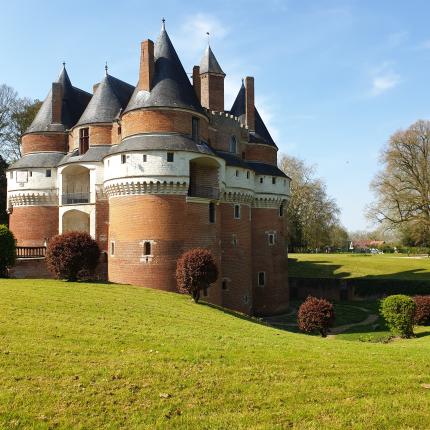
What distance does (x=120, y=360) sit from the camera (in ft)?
35.2

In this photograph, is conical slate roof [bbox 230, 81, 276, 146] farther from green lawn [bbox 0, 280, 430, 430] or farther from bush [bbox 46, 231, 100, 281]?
green lawn [bbox 0, 280, 430, 430]

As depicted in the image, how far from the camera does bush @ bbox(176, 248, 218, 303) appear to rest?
2375 centimetres

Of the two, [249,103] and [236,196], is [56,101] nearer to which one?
[249,103]

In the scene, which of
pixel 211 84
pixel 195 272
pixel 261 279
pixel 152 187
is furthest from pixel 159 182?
pixel 261 279

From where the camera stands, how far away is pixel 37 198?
34750 mm

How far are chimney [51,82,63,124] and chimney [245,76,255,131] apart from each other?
13.9m

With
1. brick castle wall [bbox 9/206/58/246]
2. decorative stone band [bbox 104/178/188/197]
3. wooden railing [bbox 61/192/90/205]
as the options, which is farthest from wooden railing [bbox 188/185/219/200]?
brick castle wall [bbox 9/206/58/246]

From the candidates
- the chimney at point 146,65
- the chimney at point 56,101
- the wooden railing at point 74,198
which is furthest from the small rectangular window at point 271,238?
the chimney at point 56,101

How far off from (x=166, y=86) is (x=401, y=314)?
17.7 metres

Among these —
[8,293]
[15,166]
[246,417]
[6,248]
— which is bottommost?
[246,417]

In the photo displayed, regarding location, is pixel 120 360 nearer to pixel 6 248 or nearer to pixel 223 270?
pixel 6 248

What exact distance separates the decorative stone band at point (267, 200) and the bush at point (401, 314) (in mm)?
14605

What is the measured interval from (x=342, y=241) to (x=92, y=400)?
95.0 meters

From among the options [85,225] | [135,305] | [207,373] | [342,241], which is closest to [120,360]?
[207,373]
